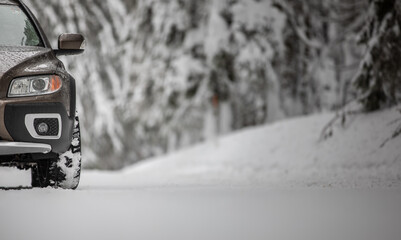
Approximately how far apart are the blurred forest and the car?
10.4m

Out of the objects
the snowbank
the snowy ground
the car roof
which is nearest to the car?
the snowy ground

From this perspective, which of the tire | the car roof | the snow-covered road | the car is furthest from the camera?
the car roof

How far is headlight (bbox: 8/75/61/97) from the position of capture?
5.85 meters

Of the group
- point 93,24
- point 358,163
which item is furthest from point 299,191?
point 93,24

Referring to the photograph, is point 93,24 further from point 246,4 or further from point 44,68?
point 44,68

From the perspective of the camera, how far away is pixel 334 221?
4980 mm

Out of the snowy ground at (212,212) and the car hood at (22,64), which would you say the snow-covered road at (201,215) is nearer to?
the snowy ground at (212,212)

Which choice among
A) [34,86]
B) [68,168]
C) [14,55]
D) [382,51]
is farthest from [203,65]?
[34,86]

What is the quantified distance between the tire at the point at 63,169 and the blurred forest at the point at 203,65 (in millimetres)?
10318

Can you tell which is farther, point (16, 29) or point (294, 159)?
point (294, 159)

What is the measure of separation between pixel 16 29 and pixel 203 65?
15400 mm

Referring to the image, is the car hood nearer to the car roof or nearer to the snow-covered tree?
the car roof

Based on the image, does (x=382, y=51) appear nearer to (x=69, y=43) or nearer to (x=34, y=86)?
(x=69, y=43)

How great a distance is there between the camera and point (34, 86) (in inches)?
235
